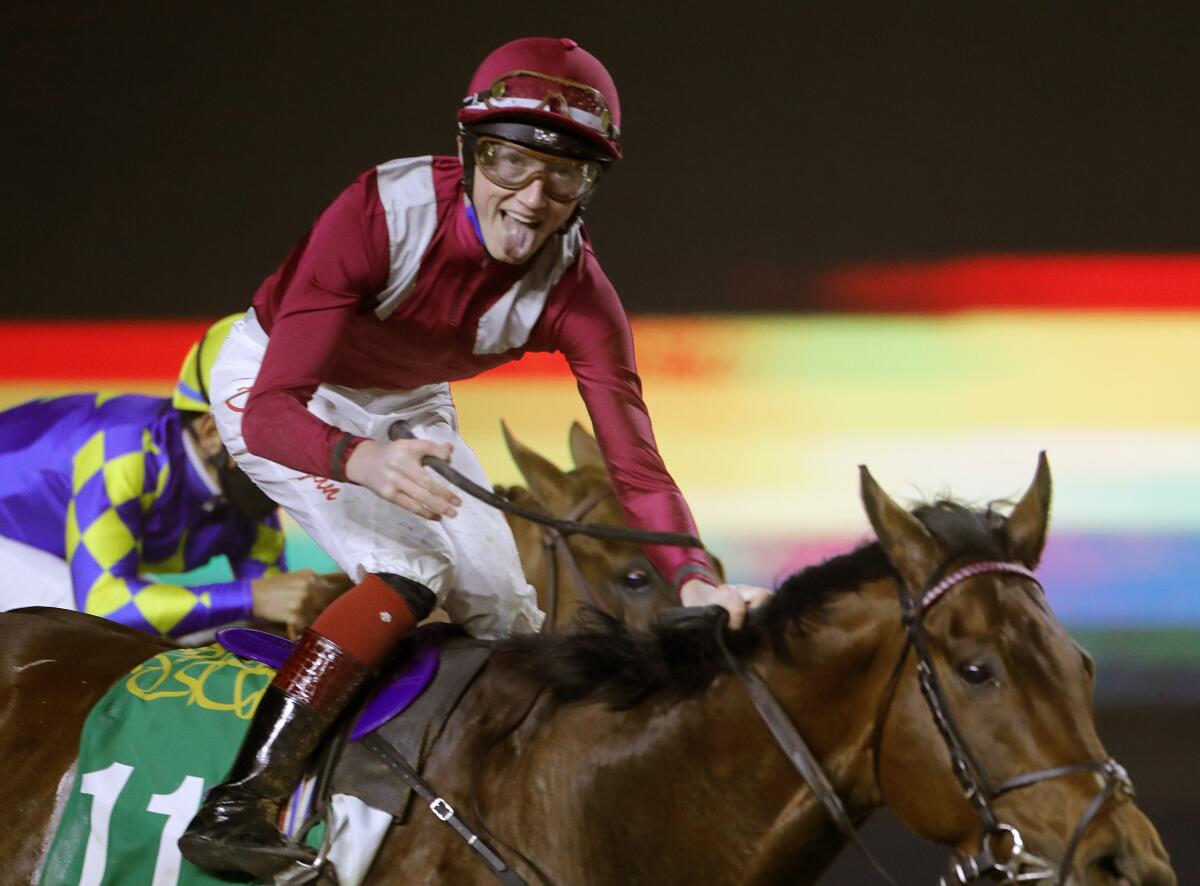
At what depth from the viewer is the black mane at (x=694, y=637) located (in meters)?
1.58

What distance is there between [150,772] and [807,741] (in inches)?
33.5

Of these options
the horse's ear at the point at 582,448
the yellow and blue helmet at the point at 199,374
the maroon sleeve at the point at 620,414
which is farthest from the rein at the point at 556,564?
the maroon sleeve at the point at 620,414

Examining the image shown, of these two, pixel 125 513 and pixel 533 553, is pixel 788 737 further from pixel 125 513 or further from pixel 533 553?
pixel 125 513

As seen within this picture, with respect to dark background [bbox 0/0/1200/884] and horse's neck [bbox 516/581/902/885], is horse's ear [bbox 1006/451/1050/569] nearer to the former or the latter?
horse's neck [bbox 516/581/902/885]

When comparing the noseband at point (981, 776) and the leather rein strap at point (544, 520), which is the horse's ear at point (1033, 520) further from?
the leather rein strap at point (544, 520)

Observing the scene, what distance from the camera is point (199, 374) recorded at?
3.21m

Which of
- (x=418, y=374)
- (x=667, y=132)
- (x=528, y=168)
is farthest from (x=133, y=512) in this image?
(x=667, y=132)

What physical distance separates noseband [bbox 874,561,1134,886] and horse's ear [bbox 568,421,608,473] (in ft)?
7.06

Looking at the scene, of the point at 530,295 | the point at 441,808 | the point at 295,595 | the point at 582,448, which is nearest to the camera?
the point at 441,808

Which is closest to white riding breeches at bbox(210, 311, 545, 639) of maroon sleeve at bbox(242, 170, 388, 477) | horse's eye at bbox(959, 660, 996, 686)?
maroon sleeve at bbox(242, 170, 388, 477)

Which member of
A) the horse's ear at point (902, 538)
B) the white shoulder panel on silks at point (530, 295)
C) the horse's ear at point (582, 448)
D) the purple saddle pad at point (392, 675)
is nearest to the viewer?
the horse's ear at point (902, 538)

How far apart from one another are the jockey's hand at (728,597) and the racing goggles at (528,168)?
55 cm

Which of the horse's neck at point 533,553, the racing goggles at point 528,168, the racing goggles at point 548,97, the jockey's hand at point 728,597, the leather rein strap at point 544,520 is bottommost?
the horse's neck at point 533,553

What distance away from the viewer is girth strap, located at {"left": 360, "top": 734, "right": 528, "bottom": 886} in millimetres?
1659
